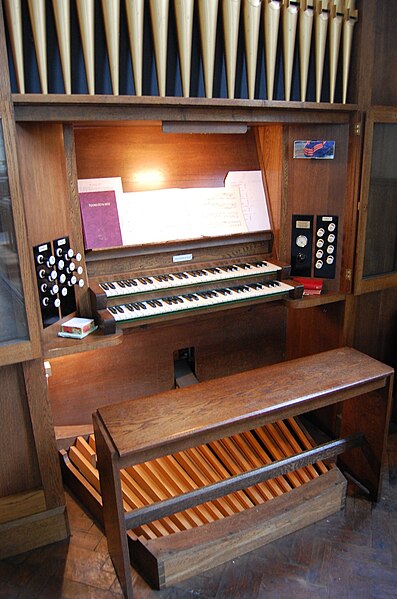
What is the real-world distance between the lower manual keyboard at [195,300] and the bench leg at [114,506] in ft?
1.80

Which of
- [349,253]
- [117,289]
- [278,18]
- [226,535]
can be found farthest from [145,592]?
[278,18]

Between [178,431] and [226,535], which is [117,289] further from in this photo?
[226,535]

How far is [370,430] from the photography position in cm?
238

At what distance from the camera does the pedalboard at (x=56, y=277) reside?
6.73ft

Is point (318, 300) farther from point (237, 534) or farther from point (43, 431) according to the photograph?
point (43, 431)

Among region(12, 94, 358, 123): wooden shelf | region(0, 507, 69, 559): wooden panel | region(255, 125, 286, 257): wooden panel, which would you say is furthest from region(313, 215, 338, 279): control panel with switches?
region(0, 507, 69, 559): wooden panel

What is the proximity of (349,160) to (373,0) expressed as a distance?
766 mm

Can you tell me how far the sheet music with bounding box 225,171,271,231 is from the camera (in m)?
2.74

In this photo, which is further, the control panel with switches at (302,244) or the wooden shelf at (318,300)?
the control panel with switches at (302,244)

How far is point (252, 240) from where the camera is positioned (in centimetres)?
278

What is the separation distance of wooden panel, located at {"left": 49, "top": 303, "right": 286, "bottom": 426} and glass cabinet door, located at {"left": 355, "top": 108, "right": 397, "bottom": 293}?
0.65 metres

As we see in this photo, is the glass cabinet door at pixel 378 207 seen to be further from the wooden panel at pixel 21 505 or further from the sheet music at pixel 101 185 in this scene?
the wooden panel at pixel 21 505

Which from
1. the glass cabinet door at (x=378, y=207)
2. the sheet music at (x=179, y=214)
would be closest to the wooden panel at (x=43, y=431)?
the sheet music at (x=179, y=214)

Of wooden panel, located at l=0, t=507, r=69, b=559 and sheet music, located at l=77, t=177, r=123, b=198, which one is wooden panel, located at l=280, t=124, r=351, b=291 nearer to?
sheet music, located at l=77, t=177, r=123, b=198
